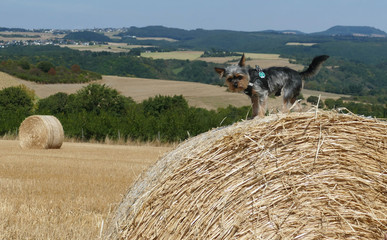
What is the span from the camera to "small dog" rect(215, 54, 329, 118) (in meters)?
5.31

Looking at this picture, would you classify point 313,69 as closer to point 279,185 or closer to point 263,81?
point 263,81

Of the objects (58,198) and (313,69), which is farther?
(58,198)

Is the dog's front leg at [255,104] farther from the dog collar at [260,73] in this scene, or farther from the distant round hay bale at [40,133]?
the distant round hay bale at [40,133]

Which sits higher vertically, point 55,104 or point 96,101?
point 96,101

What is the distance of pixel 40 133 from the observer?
67.8ft

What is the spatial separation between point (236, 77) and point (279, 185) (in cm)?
148

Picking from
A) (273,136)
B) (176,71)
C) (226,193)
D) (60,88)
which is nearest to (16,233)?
(226,193)

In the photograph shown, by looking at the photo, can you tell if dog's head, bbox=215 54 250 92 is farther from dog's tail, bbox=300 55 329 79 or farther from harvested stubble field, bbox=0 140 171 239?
harvested stubble field, bbox=0 140 171 239

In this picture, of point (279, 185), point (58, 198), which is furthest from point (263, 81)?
point (58, 198)

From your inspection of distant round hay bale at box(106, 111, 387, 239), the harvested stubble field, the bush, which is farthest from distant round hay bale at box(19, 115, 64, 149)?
the bush

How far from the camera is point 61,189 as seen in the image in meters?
9.55

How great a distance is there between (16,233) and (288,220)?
3.51 meters

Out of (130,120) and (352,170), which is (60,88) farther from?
(352,170)

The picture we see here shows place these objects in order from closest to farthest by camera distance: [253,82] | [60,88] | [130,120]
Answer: [253,82]
[130,120]
[60,88]
